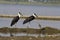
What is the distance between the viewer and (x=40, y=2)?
38.5 m

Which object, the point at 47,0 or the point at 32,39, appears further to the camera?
the point at 47,0

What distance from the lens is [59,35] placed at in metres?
12.1

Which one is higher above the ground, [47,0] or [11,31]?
[11,31]

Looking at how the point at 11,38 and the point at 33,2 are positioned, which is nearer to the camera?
the point at 11,38

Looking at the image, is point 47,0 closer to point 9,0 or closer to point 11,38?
point 9,0

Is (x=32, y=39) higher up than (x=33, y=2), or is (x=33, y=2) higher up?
(x=32, y=39)

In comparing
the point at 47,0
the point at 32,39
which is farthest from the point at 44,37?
the point at 47,0

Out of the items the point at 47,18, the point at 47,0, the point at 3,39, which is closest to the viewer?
the point at 3,39

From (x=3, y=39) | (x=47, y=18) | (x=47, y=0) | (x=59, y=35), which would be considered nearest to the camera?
(x=3, y=39)

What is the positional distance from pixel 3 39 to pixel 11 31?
1.68 meters

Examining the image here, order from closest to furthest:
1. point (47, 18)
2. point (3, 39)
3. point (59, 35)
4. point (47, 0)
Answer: point (3, 39), point (59, 35), point (47, 18), point (47, 0)

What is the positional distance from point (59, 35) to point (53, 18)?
1588 millimetres

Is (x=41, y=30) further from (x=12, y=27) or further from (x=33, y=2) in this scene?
(x=33, y=2)

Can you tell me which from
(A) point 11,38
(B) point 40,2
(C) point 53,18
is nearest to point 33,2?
(B) point 40,2
